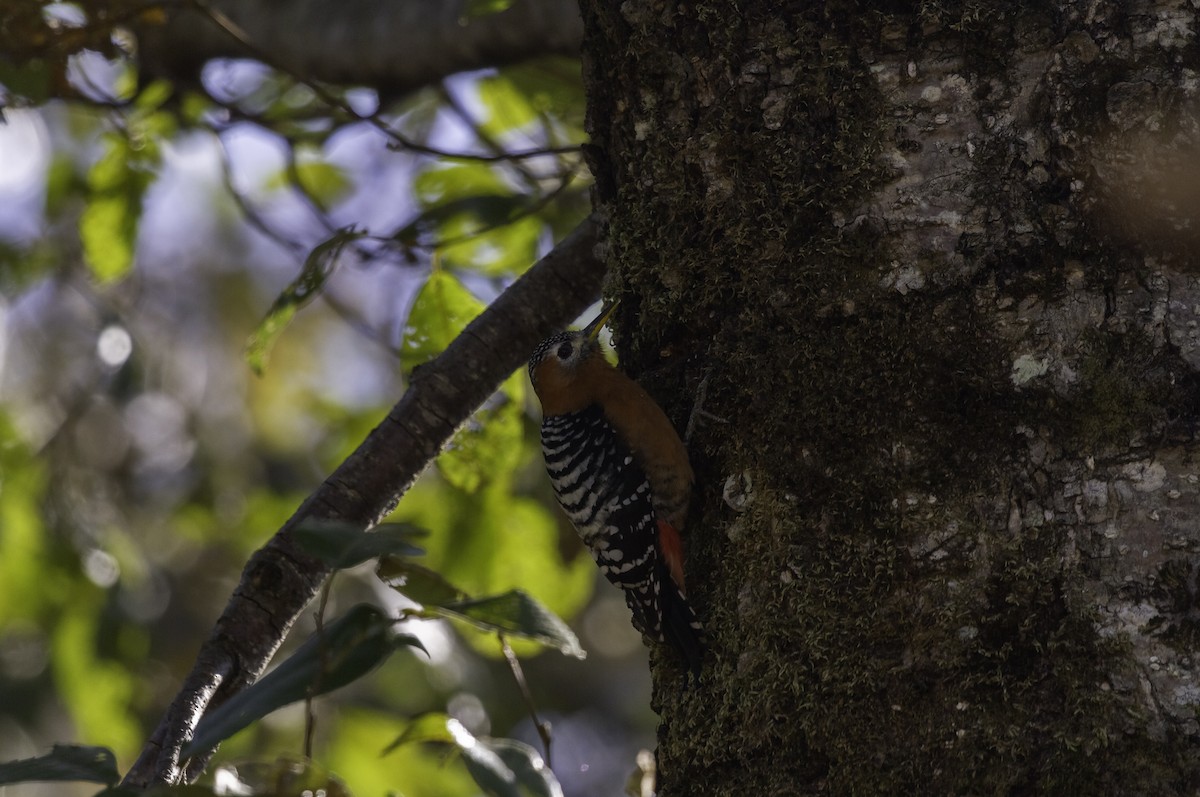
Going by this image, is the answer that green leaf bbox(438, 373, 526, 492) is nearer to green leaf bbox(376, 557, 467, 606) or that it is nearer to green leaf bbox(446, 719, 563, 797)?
green leaf bbox(376, 557, 467, 606)

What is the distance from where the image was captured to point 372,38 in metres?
4.18

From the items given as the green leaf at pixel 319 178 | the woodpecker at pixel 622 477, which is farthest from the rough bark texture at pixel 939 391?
the green leaf at pixel 319 178

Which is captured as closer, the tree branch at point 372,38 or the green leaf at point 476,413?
the green leaf at point 476,413

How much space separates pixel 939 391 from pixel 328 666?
1294mm

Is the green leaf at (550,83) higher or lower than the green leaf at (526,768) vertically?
higher

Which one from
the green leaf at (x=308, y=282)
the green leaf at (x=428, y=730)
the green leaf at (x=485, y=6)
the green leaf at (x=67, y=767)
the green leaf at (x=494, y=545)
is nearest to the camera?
the green leaf at (x=67, y=767)

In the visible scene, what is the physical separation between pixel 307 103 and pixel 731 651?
3.47m

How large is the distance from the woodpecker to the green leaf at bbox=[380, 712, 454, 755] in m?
0.55

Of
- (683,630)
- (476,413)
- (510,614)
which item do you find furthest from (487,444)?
(510,614)

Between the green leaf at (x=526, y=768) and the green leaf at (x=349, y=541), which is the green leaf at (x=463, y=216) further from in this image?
the green leaf at (x=349, y=541)

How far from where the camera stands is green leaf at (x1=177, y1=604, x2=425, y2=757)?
1.59 m

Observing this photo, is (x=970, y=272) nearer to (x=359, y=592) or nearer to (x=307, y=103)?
(x=307, y=103)

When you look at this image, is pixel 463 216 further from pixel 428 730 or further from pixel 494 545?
pixel 428 730

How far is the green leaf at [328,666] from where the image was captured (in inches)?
62.6
